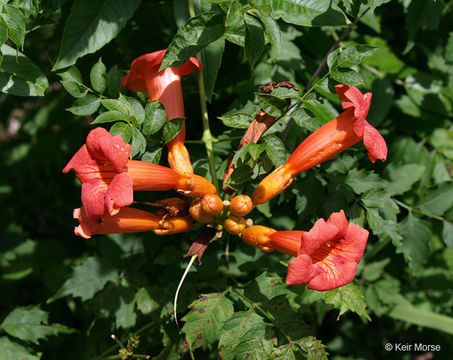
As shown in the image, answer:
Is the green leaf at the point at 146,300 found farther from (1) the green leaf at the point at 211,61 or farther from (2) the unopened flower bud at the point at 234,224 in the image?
(1) the green leaf at the point at 211,61

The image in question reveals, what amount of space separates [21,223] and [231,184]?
375cm

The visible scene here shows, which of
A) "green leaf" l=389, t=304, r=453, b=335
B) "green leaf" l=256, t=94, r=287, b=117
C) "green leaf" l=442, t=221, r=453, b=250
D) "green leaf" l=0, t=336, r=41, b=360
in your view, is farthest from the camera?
"green leaf" l=389, t=304, r=453, b=335

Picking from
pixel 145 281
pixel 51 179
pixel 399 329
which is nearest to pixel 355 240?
pixel 145 281

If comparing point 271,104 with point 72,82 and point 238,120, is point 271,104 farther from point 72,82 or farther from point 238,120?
point 72,82


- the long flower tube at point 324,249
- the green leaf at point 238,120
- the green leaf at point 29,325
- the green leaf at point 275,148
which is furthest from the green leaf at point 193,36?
the green leaf at point 29,325

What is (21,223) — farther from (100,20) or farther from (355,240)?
(355,240)

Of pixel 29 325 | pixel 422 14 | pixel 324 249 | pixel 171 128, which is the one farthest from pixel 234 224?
pixel 422 14

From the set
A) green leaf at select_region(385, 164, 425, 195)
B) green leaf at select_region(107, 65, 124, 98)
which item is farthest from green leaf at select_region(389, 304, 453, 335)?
green leaf at select_region(107, 65, 124, 98)

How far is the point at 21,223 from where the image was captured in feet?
16.3

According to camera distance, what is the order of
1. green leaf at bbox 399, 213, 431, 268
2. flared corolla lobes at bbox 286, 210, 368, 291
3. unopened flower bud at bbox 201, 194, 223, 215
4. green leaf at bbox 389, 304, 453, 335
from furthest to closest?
green leaf at bbox 389, 304, 453, 335
green leaf at bbox 399, 213, 431, 268
unopened flower bud at bbox 201, 194, 223, 215
flared corolla lobes at bbox 286, 210, 368, 291

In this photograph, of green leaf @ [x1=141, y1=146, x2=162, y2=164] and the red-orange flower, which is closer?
the red-orange flower

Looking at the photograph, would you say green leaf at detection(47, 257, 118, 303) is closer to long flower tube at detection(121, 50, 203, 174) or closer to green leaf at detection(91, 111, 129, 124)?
long flower tube at detection(121, 50, 203, 174)

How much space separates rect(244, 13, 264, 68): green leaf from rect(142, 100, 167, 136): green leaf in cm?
53

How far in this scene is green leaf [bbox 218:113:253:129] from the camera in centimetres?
220
